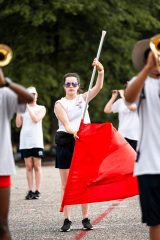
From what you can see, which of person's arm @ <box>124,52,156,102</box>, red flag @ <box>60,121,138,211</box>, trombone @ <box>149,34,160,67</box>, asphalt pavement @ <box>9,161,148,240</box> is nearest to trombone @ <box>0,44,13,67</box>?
person's arm @ <box>124,52,156,102</box>

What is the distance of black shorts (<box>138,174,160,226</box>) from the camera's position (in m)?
6.45

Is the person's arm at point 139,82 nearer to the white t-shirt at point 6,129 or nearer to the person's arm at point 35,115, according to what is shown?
the white t-shirt at point 6,129

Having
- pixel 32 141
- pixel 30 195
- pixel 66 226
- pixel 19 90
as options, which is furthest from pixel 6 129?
pixel 32 141

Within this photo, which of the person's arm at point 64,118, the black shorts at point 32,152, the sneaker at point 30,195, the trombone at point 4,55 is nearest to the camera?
the trombone at point 4,55

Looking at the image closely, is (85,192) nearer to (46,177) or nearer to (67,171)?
(67,171)

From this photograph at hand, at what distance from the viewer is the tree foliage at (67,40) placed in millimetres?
30891

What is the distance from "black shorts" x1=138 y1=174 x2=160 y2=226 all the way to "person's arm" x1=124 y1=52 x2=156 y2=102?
2.01ft

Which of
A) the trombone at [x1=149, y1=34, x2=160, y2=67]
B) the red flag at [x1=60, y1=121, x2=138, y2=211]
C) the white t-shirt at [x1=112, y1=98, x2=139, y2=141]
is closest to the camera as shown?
the trombone at [x1=149, y1=34, x2=160, y2=67]

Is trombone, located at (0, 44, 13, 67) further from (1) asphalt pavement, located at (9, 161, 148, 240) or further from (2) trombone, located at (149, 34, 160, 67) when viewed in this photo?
(1) asphalt pavement, located at (9, 161, 148, 240)

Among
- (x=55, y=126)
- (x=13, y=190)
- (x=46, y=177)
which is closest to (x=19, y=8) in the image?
(x=55, y=126)

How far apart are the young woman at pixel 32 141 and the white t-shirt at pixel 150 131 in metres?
7.64

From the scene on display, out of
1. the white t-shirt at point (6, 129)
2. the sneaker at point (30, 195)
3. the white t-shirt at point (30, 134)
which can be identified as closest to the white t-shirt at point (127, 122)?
the white t-shirt at point (30, 134)

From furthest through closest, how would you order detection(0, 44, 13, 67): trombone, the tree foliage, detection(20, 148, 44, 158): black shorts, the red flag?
the tree foliage
detection(20, 148, 44, 158): black shorts
the red flag
detection(0, 44, 13, 67): trombone

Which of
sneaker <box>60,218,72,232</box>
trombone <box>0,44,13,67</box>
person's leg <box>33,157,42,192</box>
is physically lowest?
person's leg <box>33,157,42,192</box>
